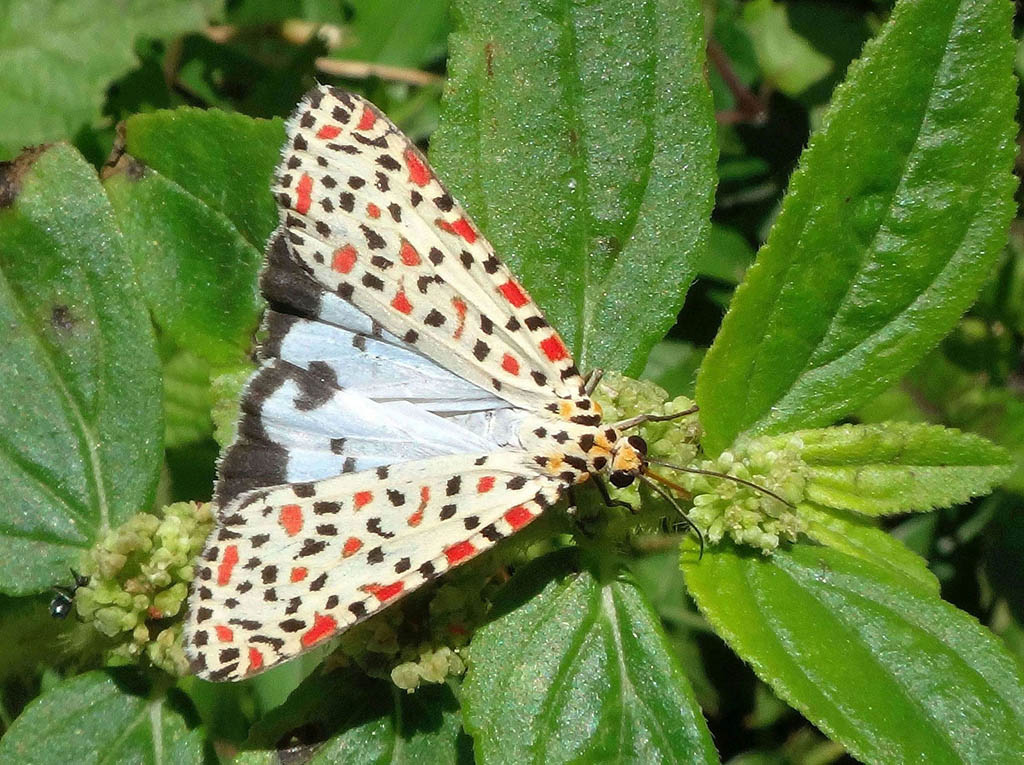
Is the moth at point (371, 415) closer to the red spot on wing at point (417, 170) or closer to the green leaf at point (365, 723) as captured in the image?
the red spot on wing at point (417, 170)

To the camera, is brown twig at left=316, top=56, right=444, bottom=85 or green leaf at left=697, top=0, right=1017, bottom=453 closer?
green leaf at left=697, top=0, right=1017, bottom=453

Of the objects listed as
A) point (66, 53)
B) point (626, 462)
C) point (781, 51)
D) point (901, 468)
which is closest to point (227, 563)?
point (626, 462)

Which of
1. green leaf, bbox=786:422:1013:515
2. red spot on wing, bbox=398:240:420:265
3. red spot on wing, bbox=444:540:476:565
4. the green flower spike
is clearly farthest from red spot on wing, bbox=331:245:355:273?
green leaf, bbox=786:422:1013:515

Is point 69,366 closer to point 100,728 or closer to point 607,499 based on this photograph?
point 100,728

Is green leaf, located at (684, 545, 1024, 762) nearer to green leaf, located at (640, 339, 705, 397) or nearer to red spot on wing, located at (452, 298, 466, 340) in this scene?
red spot on wing, located at (452, 298, 466, 340)

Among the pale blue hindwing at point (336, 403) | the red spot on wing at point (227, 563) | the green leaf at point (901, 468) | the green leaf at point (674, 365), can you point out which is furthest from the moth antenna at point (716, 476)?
the green leaf at point (674, 365)

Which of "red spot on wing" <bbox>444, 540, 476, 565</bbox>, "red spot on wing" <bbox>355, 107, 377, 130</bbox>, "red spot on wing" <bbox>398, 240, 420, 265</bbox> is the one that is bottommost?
"red spot on wing" <bbox>444, 540, 476, 565</bbox>

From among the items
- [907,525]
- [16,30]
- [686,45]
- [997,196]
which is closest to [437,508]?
[686,45]

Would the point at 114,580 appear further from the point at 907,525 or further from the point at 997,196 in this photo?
the point at 907,525
